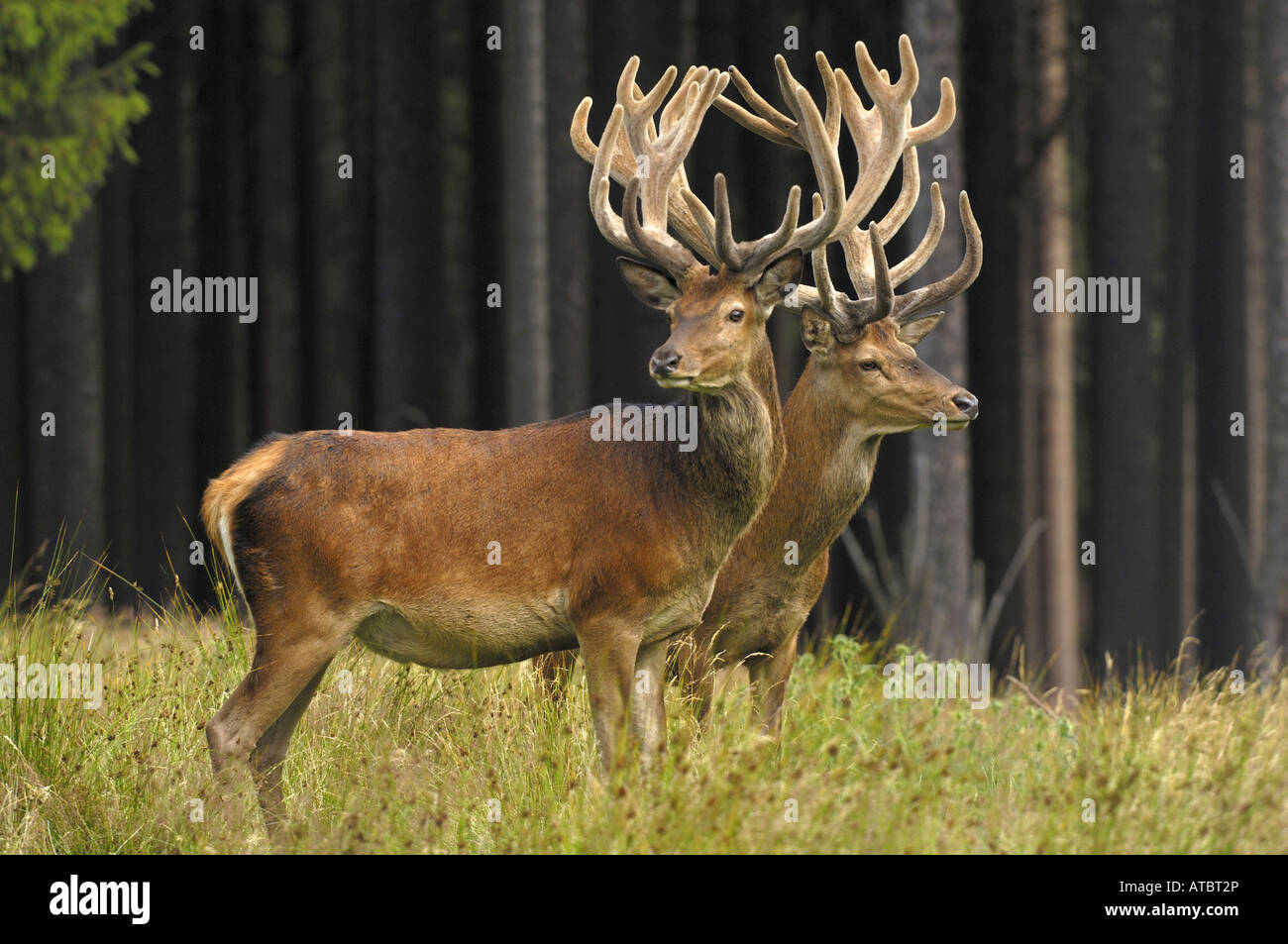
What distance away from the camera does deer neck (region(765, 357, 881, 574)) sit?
7.12 meters

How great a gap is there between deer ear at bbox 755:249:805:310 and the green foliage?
8012 millimetres

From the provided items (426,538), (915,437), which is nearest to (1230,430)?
(915,437)

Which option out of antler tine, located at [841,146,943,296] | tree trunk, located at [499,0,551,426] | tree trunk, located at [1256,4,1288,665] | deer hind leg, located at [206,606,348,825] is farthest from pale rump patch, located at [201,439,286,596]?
tree trunk, located at [1256,4,1288,665]

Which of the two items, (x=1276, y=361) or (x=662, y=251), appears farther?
Answer: (x=1276, y=361)

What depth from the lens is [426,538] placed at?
20.0 feet

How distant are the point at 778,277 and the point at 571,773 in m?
2.09

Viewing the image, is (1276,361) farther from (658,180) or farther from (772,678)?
(658,180)

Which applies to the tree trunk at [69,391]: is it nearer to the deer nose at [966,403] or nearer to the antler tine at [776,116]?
the antler tine at [776,116]

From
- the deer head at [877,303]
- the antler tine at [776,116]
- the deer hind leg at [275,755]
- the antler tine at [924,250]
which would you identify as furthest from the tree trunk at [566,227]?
the deer hind leg at [275,755]

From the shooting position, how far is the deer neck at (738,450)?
6.35 meters

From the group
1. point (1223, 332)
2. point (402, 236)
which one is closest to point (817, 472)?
point (402, 236)

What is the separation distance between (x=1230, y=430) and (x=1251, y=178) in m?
2.73

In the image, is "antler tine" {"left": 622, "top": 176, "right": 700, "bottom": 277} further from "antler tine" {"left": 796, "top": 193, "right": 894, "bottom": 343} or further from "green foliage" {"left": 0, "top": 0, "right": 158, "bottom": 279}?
"green foliage" {"left": 0, "top": 0, "right": 158, "bottom": 279}

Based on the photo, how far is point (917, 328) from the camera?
302 inches
